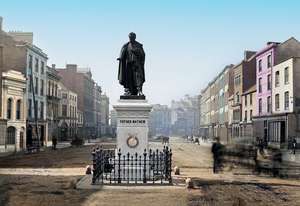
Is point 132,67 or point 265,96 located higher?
point 265,96

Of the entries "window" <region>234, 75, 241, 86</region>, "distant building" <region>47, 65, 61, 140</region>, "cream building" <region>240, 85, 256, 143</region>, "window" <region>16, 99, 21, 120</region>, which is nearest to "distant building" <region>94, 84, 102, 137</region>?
"distant building" <region>47, 65, 61, 140</region>

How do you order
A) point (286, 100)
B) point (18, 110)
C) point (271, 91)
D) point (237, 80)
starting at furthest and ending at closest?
point (237, 80)
point (271, 91)
point (18, 110)
point (286, 100)

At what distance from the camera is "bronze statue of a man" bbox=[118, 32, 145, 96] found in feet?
65.6

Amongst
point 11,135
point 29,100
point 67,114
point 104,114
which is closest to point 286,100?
point 11,135

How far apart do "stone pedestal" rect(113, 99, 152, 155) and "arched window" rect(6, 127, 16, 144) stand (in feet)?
131

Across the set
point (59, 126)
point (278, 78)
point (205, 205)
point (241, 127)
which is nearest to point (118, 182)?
point (205, 205)

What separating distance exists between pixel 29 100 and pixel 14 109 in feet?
31.6

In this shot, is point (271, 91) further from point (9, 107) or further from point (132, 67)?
point (132, 67)

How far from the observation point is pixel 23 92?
197 feet

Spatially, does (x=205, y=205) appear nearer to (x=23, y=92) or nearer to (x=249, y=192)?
(x=249, y=192)

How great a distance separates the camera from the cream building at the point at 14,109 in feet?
178

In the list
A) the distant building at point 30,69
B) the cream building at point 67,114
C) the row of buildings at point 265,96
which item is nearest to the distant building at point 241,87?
the row of buildings at point 265,96

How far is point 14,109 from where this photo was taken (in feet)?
187

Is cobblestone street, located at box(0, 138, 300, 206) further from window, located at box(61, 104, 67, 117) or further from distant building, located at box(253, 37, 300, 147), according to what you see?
window, located at box(61, 104, 67, 117)
